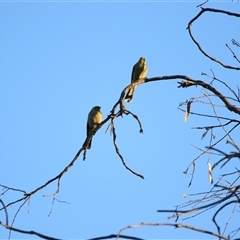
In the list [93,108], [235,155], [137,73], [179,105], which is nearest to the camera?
[235,155]

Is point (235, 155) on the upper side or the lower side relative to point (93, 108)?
lower

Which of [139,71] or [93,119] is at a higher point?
[139,71]

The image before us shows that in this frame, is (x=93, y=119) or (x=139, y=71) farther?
(x=93, y=119)

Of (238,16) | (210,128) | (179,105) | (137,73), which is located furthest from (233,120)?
(137,73)

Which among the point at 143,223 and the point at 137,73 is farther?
the point at 137,73

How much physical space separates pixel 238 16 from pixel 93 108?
227 inches

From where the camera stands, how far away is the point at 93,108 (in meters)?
8.80

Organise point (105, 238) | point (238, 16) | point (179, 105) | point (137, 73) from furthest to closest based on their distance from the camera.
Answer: point (137, 73) < point (179, 105) < point (238, 16) < point (105, 238)

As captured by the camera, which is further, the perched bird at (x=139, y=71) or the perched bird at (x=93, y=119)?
the perched bird at (x=93, y=119)

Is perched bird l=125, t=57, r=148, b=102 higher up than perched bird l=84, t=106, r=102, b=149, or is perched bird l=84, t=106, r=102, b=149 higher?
perched bird l=125, t=57, r=148, b=102

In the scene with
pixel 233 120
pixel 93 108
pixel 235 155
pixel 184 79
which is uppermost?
pixel 93 108

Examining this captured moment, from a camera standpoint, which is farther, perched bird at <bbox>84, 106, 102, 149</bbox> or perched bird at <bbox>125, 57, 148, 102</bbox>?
perched bird at <bbox>84, 106, 102, 149</bbox>

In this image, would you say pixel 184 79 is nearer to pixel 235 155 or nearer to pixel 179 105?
pixel 179 105

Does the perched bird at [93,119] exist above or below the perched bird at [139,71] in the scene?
below
